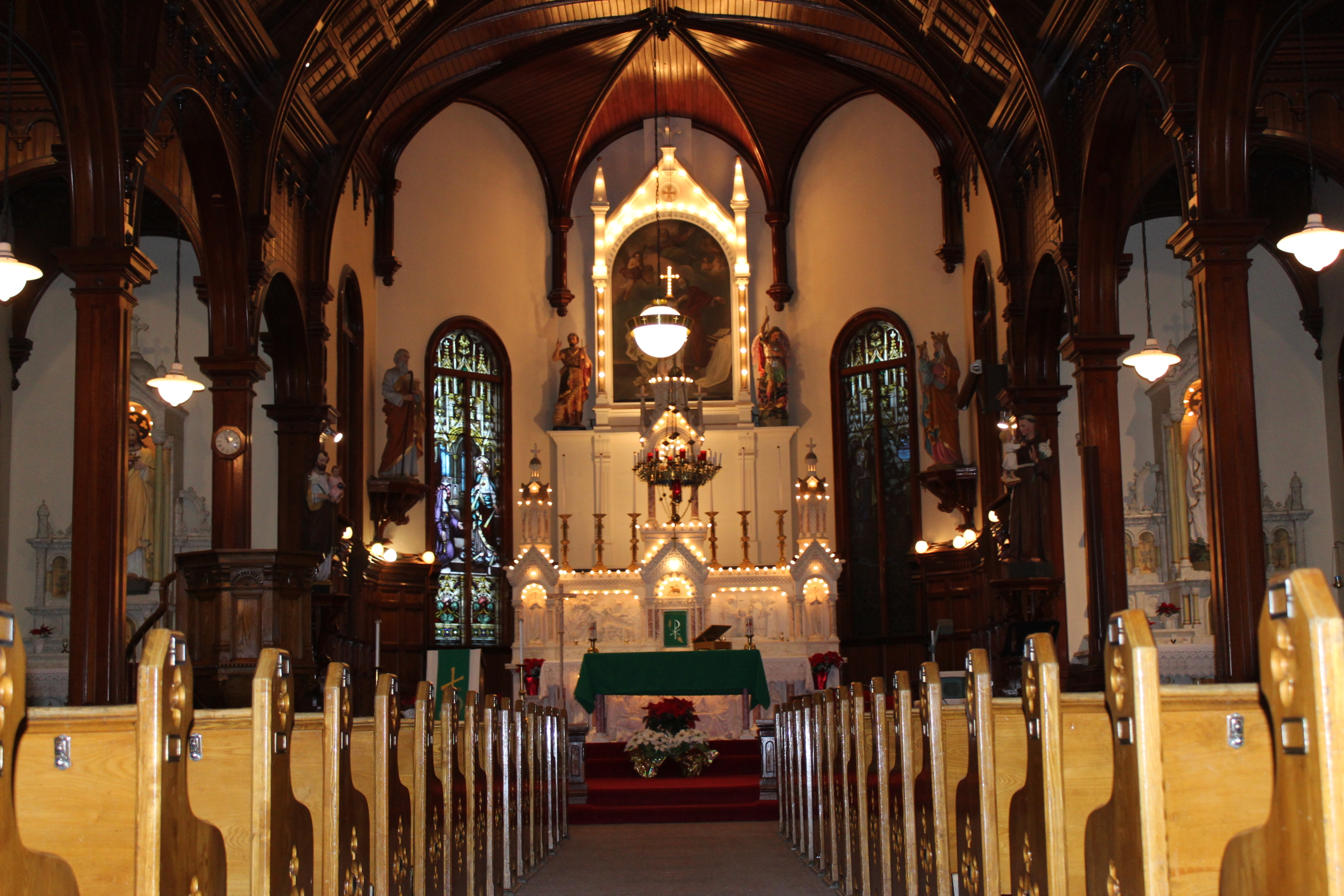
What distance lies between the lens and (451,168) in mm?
17812

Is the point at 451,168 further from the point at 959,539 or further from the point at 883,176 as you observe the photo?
the point at 959,539

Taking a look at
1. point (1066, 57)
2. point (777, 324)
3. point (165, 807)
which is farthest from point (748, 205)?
point (165, 807)

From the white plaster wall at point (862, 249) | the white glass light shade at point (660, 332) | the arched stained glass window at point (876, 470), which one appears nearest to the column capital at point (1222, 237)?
the white glass light shade at point (660, 332)

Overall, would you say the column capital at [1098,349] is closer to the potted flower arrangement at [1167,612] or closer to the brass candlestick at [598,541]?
the potted flower arrangement at [1167,612]

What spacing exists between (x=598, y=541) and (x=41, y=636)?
6767mm

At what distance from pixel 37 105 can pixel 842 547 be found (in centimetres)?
1106

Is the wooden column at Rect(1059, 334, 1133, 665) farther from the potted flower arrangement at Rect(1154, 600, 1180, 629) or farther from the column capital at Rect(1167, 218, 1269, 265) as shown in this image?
the column capital at Rect(1167, 218, 1269, 265)

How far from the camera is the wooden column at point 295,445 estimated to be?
13266mm

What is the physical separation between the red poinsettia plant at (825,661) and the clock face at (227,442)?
6626mm

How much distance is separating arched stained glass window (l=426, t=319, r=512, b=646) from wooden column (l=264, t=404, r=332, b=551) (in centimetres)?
Result: 356

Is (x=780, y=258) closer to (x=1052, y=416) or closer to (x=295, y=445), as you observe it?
(x=1052, y=416)

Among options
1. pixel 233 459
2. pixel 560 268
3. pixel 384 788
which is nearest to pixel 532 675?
pixel 233 459

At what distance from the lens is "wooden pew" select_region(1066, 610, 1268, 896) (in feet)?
8.26

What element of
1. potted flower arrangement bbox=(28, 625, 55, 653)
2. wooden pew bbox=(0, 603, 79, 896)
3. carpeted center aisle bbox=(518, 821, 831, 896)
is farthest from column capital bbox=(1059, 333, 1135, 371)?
wooden pew bbox=(0, 603, 79, 896)
